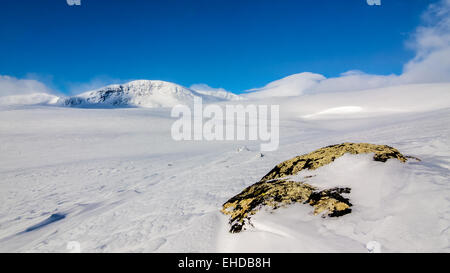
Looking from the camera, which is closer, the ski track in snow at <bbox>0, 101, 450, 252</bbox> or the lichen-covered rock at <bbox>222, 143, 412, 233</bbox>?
the ski track in snow at <bbox>0, 101, 450, 252</bbox>

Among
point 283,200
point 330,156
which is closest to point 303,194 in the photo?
point 283,200

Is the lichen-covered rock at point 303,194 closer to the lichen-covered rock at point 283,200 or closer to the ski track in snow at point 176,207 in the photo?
the lichen-covered rock at point 283,200

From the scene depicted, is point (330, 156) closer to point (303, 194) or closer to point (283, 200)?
point (303, 194)

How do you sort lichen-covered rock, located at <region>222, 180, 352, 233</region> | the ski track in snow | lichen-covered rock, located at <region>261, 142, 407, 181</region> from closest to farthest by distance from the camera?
the ski track in snow < lichen-covered rock, located at <region>222, 180, 352, 233</region> < lichen-covered rock, located at <region>261, 142, 407, 181</region>

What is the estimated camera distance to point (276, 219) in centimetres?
288

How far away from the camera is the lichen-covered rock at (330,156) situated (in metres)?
3.80

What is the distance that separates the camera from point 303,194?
3.23 meters

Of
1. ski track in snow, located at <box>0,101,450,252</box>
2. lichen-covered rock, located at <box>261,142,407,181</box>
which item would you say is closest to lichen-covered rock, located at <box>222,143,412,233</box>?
lichen-covered rock, located at <box>261,142,407,181</box>

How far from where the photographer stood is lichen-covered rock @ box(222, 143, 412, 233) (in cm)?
289

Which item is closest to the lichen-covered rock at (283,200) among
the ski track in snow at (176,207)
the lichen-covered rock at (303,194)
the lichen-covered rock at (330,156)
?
the lichen-covered rock at (303,194)

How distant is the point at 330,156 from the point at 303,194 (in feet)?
4.25

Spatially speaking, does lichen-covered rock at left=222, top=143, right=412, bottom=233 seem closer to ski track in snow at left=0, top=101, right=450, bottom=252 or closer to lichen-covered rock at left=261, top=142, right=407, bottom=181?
lichen-covered rock at left=261, top=142, right=407, bottom=181
